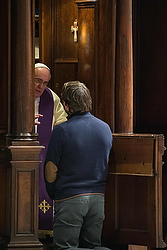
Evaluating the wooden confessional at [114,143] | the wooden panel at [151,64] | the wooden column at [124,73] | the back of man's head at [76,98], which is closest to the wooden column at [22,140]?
the wooden confessional at [114,143]

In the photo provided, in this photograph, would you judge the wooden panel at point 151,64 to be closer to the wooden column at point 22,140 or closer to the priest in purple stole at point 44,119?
the priest in purple stole at point 44,119

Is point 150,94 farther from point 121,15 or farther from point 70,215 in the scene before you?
point 70,215

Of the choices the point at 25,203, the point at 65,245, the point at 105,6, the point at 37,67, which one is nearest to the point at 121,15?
the point at 105,6

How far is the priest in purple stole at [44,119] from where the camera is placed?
670 cm

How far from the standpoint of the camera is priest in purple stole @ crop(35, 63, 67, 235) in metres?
6.70

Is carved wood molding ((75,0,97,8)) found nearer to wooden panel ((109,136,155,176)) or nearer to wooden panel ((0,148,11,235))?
wooden panel ((109,136,155,176))

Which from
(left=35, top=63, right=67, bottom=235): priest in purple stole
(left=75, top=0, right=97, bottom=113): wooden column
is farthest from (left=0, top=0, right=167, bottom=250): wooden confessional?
(left=75, top=0, right=97, bottom=113): wooden column

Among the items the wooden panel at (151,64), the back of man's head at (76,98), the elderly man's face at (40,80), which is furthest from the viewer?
the wooden panel at (151,64)

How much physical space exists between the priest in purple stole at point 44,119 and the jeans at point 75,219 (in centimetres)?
151

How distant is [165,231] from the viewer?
7359 millimetres

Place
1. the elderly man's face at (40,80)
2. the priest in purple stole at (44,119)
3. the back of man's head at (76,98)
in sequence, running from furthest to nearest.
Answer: the elderly man's face at (40,80) < the priest in purple stole at (44,119) < the back of man's head at (76,98)

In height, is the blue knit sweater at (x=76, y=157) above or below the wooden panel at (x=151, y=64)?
below

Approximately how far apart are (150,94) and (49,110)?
6.17 ft

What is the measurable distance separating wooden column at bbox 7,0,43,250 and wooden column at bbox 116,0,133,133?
1146mm
